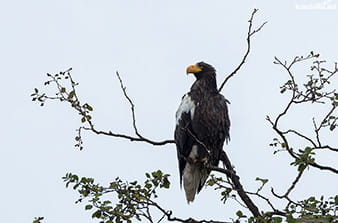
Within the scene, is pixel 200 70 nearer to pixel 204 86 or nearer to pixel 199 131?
pixel 204 86

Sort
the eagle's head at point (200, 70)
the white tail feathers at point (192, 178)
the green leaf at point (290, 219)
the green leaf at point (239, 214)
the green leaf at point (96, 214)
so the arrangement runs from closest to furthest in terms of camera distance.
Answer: the green leaf at point (290, 219)
the green leaf at point (239, 214)
the green leaf at point (96, 214)
the white tail feathers at point (192, 178)
the eagle's head at point (200, 70)

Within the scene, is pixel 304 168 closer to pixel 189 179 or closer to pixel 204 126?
pixel 204 126

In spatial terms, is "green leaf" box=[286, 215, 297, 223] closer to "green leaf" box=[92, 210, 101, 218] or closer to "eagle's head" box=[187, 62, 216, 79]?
"green leaf" box=[92, 210, 101, 218]

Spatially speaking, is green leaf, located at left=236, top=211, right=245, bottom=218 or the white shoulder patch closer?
green leaf, located at left=236, top=211, right=245, bottom=218

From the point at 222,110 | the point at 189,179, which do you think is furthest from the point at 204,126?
the point at 189,179

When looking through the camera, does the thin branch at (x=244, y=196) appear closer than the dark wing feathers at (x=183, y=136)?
Yes

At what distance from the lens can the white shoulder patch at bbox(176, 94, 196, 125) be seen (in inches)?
350

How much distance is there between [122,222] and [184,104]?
387cm

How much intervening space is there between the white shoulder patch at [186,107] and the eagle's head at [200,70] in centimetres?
76

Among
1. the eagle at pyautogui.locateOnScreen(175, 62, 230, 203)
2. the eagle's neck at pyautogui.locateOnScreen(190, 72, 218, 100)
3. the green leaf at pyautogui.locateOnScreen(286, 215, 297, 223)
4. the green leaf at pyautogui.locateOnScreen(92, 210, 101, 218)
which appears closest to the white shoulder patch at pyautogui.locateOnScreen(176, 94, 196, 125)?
the eagle at pyautogui.locateOnScreen(175, 62, 230, 203)

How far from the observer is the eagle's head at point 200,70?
9.73 meters

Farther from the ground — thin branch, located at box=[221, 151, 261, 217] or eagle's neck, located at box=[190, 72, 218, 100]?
eagle's neck, located at box=[190, 72, 218, 100]

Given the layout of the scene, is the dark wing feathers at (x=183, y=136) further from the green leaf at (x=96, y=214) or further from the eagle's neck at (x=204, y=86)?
the green leaf at (x=96, y=214)

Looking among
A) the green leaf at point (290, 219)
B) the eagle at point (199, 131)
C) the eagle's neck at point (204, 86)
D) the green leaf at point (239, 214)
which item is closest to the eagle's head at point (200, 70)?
the eagle's neck at point (204, 86)
